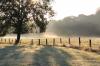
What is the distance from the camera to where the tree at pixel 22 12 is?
227ft

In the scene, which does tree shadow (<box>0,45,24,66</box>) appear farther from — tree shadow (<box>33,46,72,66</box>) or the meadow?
tree shadow (<box>33,46,72,66</box>)

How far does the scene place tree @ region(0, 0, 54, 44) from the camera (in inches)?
2726

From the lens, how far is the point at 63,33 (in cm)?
15438

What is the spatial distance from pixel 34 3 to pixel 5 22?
697cm

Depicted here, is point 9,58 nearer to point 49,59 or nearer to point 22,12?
point 49,59

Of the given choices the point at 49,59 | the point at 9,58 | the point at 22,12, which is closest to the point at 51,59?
the point at 49,59

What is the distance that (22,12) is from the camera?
69.2 metres

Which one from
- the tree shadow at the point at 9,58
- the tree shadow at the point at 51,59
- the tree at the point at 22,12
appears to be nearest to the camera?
the tree shadow at the point at 51,59

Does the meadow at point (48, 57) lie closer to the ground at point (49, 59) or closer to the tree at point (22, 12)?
the ground at point (49, 59)

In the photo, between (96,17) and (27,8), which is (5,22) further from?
(96,17)

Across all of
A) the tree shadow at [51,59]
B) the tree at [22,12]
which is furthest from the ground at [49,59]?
the tree at [22,12]

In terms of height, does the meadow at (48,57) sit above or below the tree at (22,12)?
below

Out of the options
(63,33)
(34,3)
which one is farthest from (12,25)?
(63,33)

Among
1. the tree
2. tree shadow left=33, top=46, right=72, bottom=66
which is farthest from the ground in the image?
the tree
